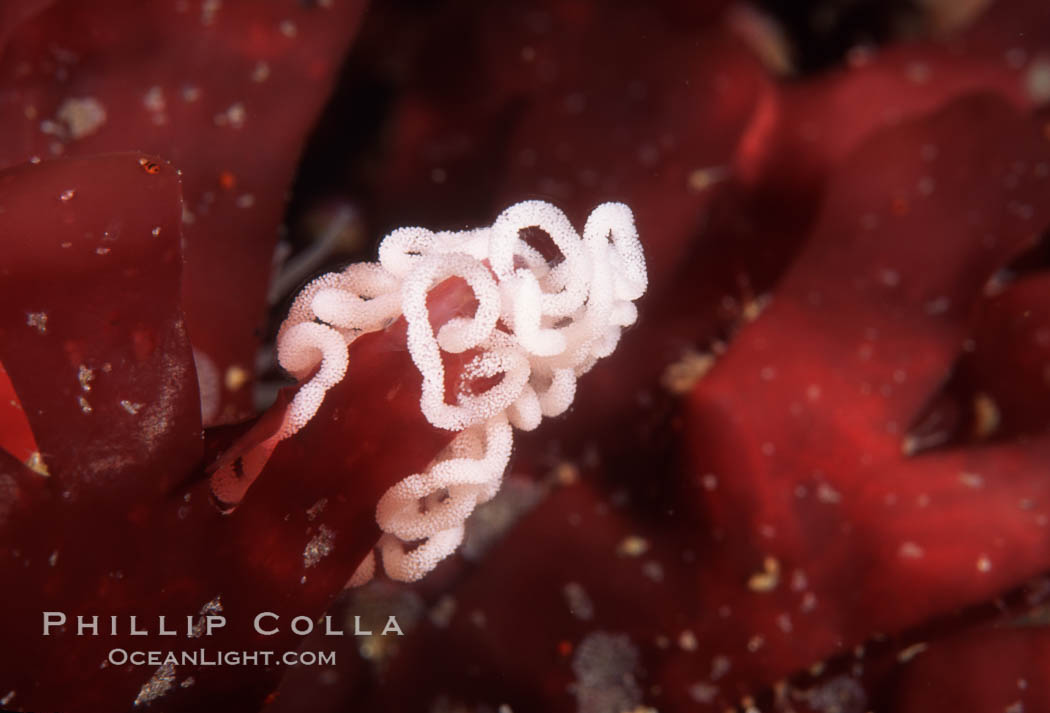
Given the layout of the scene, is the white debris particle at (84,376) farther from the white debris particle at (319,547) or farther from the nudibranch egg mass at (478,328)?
the white debris particle at (319,547)

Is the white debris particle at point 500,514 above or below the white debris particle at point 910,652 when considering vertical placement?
above

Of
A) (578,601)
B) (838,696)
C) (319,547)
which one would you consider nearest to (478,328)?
(319,547)

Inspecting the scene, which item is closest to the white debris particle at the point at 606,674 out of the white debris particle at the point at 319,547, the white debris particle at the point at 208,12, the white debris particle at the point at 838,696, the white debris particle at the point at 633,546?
the white debris particle at the point at 633,546

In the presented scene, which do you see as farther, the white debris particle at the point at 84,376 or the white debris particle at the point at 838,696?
the white debris particle at the point at 838,696

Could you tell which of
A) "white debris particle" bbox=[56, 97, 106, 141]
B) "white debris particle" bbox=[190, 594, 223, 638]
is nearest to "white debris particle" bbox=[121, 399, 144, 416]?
"white debris particle" bbox=[190, 594, 223, 638]

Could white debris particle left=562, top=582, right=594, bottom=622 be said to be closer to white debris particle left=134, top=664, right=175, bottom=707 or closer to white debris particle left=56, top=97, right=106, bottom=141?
white debris particle left=134, top=664, right=175, bottom=707

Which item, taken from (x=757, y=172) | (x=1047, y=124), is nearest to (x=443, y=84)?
(x=757, y=172)
